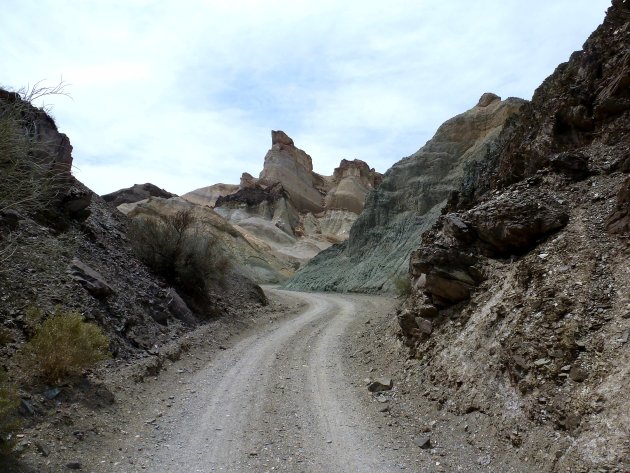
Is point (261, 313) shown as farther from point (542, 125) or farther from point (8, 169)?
point (8, 169)

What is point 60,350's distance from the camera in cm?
Answer: 867

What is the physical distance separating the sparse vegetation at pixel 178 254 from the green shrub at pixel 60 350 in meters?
10.7

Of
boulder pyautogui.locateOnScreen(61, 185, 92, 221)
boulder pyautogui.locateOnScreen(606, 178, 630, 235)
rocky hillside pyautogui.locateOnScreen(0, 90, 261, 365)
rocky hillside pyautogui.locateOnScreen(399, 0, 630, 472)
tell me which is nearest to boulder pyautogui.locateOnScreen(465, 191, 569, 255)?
rocky hillside pyautogui.locateOnScreen(399, 0, 630, 472)

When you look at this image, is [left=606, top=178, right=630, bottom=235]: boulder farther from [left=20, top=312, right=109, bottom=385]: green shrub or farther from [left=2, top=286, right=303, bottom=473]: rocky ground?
[left=20, top=312, right=109, bottom=385]: green shrub

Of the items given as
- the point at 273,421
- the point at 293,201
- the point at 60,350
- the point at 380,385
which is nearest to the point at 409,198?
the point at 380,385

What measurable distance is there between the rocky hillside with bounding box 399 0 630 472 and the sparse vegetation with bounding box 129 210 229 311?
35.5 ft

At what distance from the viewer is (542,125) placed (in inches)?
583

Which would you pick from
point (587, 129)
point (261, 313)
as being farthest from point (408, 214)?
point (587, 129)

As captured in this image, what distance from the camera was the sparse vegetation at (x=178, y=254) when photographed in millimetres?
20078

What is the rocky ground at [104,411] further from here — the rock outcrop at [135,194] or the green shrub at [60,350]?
the rock outcrop at [135,194]

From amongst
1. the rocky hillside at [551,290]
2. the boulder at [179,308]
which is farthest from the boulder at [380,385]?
the boulder at [179,308]

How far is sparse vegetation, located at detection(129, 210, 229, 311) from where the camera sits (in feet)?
65.9

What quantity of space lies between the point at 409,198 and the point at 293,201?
77318mm

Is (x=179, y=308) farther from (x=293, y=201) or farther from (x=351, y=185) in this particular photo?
(x=351, y=185)
